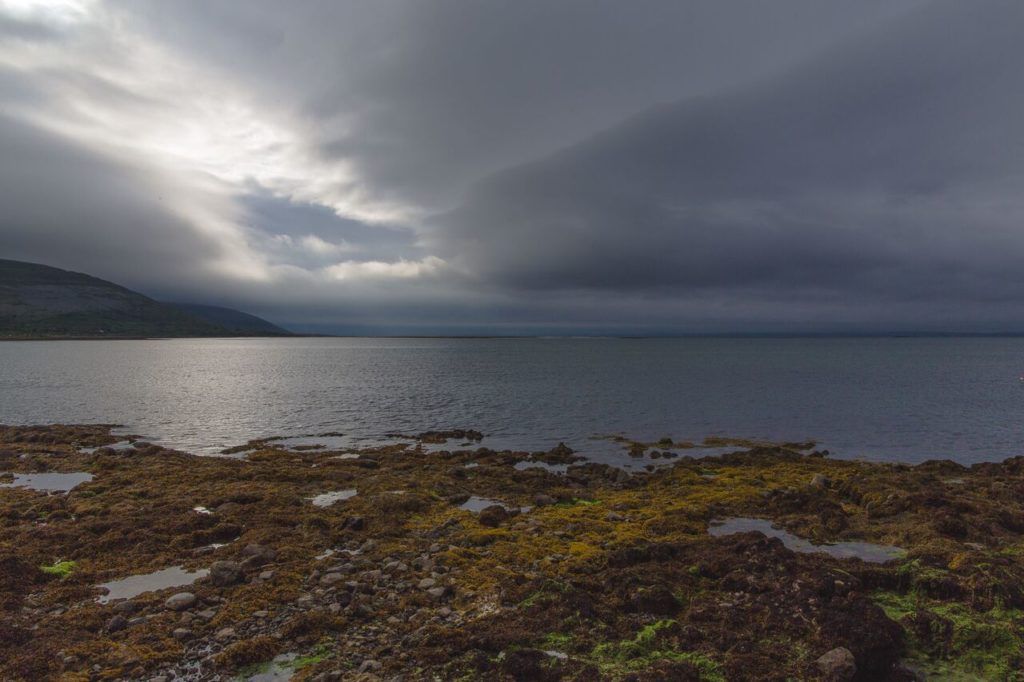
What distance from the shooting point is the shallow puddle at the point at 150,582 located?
12.6m

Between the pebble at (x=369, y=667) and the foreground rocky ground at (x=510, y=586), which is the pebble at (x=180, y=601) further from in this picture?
the pebble at (x=369, y=667)

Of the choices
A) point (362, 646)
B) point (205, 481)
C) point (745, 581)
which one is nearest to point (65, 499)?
point (205, 481)

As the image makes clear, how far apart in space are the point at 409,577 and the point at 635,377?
88.5m

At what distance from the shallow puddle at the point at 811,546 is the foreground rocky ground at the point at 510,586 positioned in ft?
1.89

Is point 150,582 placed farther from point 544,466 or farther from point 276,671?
point 544,466

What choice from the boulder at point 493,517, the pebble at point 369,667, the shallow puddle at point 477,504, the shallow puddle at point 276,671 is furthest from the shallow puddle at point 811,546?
the shallow puddle at point 276,671

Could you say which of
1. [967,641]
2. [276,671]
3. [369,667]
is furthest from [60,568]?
[967,641]

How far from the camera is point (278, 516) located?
60.3 ft

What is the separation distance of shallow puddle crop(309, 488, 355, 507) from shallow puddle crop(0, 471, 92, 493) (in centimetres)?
1221

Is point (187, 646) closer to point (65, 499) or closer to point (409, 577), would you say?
point (409, 577)

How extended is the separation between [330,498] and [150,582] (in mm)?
9491

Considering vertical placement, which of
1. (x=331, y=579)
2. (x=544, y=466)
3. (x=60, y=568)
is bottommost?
(x=544, y=466)

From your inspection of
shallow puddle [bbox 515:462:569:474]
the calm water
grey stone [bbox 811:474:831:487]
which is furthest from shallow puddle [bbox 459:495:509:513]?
the calm water

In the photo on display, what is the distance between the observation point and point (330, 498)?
22.7m
